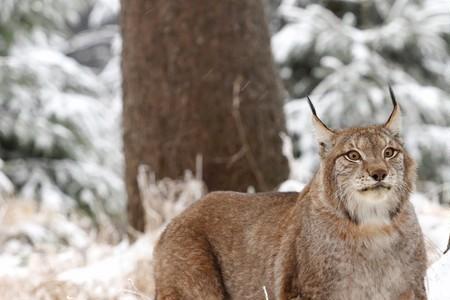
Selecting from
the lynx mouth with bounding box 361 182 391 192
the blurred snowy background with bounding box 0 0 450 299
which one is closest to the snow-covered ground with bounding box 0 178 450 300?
the lynx mouth with bounding box 361 182 391 192

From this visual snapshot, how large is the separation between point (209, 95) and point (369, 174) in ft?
12.2

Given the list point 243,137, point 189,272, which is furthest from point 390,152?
point 243,137

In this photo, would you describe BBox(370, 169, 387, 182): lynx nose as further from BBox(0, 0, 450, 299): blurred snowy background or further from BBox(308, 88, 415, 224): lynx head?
BBox(0, 0, 450, 299): blurred snowy background

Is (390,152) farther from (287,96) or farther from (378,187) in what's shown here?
(287,96)

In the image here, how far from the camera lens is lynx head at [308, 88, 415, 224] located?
3348 mm

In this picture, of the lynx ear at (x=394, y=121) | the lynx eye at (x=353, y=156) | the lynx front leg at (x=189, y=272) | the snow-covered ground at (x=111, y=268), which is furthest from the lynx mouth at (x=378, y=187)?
the lynx front leg at (x=189, y=272)

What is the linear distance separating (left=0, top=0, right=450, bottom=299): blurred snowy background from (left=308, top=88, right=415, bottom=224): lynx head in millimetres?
6949

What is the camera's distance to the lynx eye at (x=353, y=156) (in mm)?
3416

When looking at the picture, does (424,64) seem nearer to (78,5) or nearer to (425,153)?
(425,153)

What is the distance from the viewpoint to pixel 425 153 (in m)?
12.0

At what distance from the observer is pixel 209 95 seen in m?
6.94

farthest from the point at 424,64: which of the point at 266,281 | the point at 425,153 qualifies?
the point at 266,281

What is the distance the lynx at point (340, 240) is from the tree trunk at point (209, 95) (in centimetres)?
295

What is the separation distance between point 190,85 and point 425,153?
5.90m
